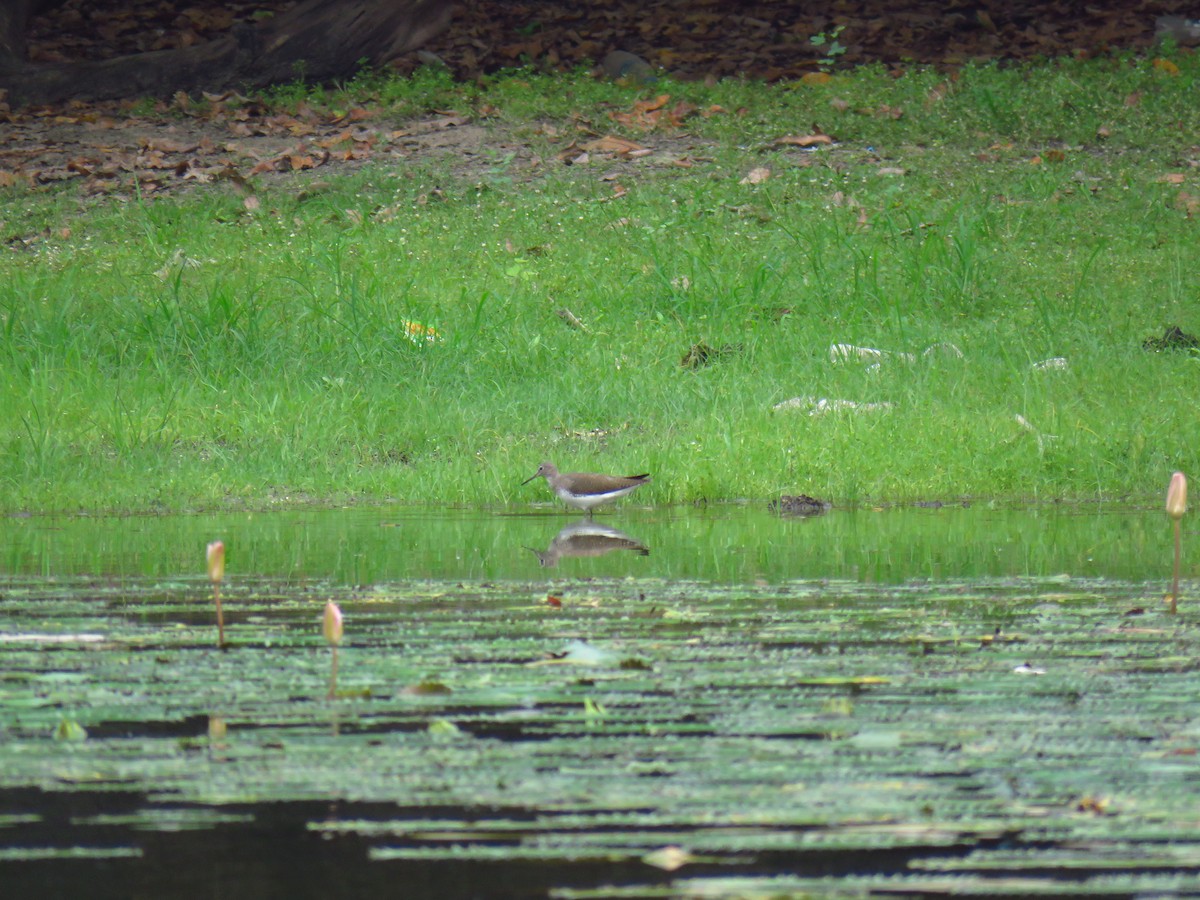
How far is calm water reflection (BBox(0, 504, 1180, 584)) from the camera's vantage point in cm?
749

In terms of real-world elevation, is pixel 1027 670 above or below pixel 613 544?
above

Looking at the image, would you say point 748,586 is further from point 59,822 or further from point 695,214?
point 695,214

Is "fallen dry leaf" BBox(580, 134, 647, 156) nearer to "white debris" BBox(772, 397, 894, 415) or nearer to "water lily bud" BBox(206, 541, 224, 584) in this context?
"white debris" BBox(772, 397, 894, 415)

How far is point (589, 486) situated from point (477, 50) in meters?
11.9

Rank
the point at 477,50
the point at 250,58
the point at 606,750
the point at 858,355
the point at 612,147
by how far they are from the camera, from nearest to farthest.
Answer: the point at 606,750 < the point at 858,355 < the point at 612,147 < the point at 250,58 < the point at 477,50

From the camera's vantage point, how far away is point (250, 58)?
19625mm

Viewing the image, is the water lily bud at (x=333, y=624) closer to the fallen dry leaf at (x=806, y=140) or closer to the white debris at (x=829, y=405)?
the white debris at (x=829, y=405)

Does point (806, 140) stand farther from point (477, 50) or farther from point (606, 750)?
point (606, 750)

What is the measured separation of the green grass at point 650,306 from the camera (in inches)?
423

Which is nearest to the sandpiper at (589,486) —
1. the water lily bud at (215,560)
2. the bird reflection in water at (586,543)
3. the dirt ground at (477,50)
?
the bird reflection in water at (586,543)

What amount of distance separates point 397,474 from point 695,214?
6.14m

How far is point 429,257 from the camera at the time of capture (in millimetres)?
15258

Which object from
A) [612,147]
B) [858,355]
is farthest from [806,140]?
[858,355]

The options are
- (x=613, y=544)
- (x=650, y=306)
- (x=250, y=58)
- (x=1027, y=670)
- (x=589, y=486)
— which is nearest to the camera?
(x=1027, y=670)
